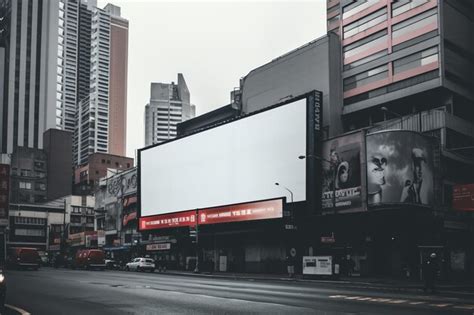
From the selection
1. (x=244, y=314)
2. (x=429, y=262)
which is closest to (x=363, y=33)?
(x=429, y=262)

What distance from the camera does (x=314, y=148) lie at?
61.5 meters

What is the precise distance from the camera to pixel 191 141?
80875mm

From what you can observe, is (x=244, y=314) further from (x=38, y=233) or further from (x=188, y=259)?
(x=38, y=233)

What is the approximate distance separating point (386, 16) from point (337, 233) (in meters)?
→ 25.0

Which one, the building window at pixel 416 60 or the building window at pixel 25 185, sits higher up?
the building window at pixel 416 60

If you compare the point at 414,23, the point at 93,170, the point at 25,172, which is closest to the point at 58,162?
the point at 25,172

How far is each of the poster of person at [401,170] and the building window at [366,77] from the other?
13.9 meters

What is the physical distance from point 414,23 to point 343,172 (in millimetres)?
18128

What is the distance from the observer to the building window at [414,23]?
60.6 m

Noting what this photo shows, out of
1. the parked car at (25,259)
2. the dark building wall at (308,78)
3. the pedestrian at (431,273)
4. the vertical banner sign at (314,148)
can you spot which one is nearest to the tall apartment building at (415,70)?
the dark building wall at (308,78)

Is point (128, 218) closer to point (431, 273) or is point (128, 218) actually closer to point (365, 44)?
point (365, 44)

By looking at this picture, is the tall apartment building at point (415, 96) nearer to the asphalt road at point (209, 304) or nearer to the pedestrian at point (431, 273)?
the pedestrian at point (431, 273)

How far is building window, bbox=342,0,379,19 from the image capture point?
6822 cm

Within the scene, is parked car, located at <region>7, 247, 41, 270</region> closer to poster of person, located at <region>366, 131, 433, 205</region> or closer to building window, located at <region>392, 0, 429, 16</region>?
poster of person, located at <region>366, 131, 433, 205</region>
